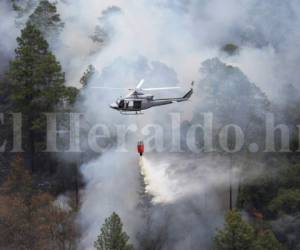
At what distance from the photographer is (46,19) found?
77625 mm

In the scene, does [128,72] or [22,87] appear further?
[128,72]

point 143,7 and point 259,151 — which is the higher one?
point 143,7

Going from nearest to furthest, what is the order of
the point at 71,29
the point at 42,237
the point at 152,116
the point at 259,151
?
1. the point at 42,237
2. the point at 259,151
3. the point at 152,116
4. the point at 71,29

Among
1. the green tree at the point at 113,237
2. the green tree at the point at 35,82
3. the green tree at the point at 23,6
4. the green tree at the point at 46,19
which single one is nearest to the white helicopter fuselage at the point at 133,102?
the green tree at the point at 113,237

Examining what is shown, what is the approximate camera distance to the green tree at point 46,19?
250 feet

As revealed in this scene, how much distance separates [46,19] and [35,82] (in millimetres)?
15741

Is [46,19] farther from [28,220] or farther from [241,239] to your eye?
[241,239]

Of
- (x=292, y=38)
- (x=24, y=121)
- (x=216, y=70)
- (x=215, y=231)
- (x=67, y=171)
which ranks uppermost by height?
(x=292, y=38)

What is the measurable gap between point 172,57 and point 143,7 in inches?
471

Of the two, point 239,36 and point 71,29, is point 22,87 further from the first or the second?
point 239,36

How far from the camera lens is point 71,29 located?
3396 inches

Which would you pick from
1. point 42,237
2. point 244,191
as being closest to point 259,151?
point 244,191

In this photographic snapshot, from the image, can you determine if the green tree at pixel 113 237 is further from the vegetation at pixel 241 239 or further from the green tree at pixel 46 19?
the green tree at pixel 46 19

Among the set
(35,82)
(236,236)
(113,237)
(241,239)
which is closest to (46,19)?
(35,82)
